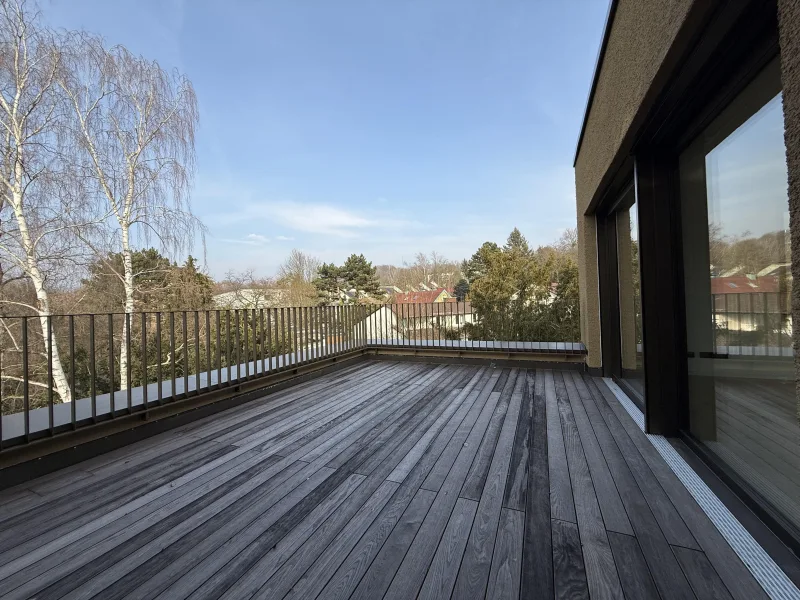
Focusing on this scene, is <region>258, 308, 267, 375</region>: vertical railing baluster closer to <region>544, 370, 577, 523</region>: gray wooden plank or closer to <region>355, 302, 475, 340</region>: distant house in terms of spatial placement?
<region>355, 302, 475, 340</region>: distant house

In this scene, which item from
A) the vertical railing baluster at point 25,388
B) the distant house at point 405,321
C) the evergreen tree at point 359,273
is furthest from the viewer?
the evergreen tree at point 359,273

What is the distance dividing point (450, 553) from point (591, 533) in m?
0.59

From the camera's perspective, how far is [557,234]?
14.1 meters

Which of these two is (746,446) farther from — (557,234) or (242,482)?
(557,234)

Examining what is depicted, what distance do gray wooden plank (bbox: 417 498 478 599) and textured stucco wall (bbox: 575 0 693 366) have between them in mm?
2119

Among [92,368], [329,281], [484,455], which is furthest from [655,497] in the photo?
[329,281]

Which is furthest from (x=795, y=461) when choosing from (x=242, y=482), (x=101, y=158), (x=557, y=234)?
(x=557, y=234)

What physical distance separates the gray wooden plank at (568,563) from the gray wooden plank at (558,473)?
78 millimetres

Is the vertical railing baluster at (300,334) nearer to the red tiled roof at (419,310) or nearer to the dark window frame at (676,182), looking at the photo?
the red tiled roof at (419,310)

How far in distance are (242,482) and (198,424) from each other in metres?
1.24

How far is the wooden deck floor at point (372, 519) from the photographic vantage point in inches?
44.3

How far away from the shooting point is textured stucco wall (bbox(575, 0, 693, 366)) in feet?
4.87

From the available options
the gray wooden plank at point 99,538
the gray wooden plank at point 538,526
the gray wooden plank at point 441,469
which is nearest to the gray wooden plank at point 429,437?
the gray wooden plank at point 441,469

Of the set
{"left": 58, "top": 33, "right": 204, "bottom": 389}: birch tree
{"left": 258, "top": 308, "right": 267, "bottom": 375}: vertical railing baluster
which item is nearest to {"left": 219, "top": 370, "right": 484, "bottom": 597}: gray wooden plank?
{"left": 258, "top": 308, "right": 267, "bottom": 375}: vertical railing baluster
